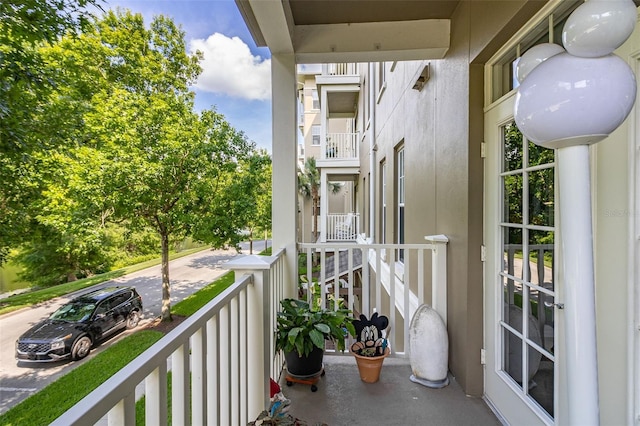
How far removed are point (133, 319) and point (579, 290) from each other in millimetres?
10661

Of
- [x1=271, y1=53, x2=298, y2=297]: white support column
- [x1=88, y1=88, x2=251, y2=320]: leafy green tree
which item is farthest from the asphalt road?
[x1=88, y1=88, x2=251, y2=320]: leafy green tree

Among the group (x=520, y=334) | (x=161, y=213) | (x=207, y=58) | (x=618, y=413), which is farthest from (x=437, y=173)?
(x=207, y=58)

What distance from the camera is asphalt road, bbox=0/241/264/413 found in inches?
244

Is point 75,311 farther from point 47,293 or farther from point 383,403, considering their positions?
point 383,403

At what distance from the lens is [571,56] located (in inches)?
27.5

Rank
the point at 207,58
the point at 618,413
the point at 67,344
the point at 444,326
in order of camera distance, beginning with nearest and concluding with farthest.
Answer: the point at 618,413 < the point at 444,326 < the point at 67,344 < the point at 207,58

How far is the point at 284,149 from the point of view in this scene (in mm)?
2441

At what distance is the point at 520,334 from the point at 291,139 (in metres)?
1.94

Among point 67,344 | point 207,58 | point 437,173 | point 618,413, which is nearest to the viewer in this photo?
point 618,413

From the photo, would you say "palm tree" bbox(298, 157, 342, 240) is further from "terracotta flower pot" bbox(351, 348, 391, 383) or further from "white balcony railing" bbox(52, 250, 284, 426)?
"white balcony railing" bbox(52, 250, 284, 426)

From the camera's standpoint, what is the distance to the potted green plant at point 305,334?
1.99 metres

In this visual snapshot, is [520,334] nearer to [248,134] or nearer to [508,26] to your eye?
[508,26]

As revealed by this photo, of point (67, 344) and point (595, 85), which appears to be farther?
point (67, 344)

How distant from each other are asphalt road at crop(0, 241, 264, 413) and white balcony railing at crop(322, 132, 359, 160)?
5.26 meters
